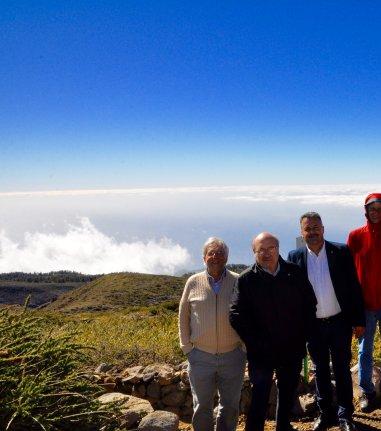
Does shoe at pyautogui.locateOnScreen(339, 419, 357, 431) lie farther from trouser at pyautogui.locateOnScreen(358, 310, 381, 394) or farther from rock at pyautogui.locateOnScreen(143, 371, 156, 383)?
rock at pyautogui.locateOnScreen(143, 371, 156, 383)

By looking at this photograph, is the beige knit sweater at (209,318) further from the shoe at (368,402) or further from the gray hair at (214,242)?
the shoe at (368,402)

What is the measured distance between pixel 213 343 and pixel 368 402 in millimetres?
2266

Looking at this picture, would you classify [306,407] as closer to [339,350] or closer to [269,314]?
[339,350]

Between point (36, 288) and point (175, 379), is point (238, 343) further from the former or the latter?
point (36, 288)

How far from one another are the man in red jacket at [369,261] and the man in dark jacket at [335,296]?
0.40 meters

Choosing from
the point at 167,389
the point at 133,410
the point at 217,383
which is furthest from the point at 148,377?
the point at 217,383

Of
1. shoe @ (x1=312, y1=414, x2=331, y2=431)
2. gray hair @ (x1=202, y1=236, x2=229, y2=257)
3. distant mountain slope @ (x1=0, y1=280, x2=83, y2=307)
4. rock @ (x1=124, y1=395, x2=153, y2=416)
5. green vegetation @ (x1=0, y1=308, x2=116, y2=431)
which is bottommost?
distant mountain slope @ (x1=0, y1=280, x2=83, y2=307)

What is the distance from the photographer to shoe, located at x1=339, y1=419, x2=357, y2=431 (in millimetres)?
4207

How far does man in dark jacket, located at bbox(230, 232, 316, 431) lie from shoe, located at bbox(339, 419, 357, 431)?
2.96ft

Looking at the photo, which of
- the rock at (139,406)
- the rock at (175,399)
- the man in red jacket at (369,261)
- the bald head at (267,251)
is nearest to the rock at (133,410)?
the rock at (139,406)

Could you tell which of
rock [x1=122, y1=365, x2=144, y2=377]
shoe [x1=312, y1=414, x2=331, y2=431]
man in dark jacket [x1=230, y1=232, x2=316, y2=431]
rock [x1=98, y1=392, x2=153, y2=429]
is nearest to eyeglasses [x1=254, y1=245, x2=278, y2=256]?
man in dark jacket [x1=230, y1=232, x2=316, y2=431]

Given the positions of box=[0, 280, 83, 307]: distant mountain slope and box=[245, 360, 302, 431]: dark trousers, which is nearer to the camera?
box=[245, 360, 302, 431]: dark trousers

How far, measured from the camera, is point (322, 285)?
4.33 metres

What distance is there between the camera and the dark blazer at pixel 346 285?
14.1 feet
